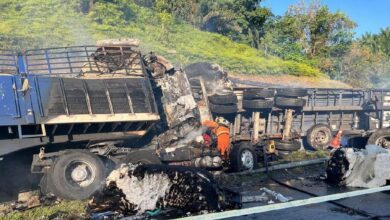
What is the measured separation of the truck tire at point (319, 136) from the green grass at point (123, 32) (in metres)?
6.59

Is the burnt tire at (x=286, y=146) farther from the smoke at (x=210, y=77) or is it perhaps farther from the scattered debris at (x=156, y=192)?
the scattered debris at (x=156, y=192)

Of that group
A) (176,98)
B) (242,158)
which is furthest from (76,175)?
(242,158)

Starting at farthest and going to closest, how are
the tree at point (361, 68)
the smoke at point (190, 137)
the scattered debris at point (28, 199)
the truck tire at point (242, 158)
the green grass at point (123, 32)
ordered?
the tree at point (361, 68), the green grass at point (123, 32), the truck tire at point (242, 158), the smoke at point (190, 137), the scattered debris at point (28, 199)

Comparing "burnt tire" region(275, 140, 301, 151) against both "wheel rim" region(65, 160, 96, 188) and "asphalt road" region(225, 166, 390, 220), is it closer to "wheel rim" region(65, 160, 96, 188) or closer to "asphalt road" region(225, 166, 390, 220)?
"asphalt road" region(225, 166, 390, 220)

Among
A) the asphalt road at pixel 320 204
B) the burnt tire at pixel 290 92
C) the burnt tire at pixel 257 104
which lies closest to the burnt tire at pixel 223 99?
the burnt tire at pixel 257 104

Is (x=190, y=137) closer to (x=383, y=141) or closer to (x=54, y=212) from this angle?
(x=54, y=212)

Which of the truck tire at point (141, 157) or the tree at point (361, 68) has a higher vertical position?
the tree at point (361, 68)

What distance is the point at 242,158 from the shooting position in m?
9.70

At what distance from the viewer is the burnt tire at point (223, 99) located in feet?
35.1

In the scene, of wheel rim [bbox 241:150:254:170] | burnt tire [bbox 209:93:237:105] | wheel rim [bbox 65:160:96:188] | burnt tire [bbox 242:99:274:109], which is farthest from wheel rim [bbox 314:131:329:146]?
wheel rim [bbox 65:160:96:188]

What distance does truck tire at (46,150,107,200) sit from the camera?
7.37 meters

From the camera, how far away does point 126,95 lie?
8570mm

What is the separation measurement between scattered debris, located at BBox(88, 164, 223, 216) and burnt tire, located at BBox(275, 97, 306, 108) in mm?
6383

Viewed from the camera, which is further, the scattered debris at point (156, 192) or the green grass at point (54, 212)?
the green grass at point (54, 212)
